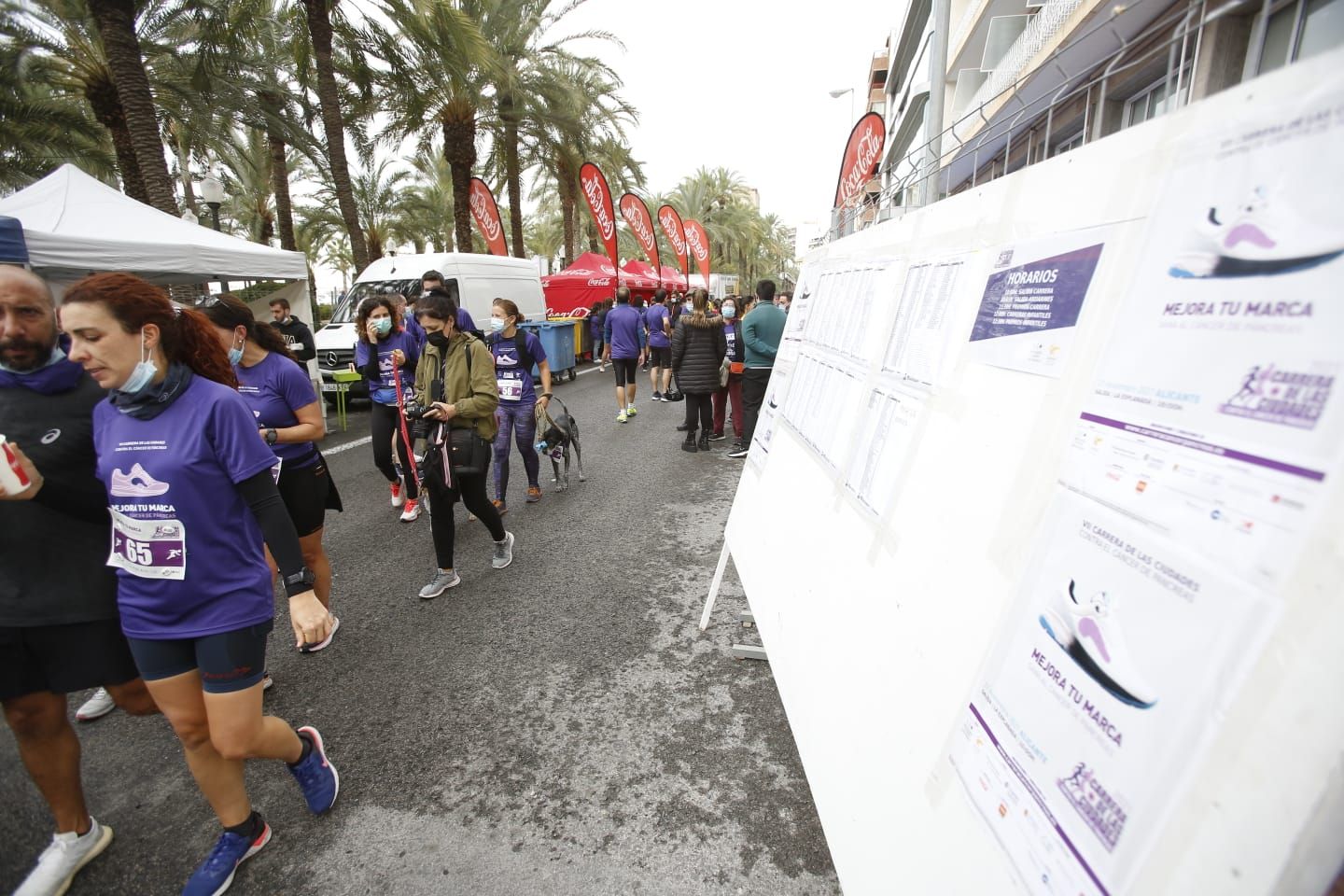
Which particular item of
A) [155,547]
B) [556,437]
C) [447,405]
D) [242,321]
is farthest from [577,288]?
[155,547]

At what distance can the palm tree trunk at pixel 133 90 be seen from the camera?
9242 mm

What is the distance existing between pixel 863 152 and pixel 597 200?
29.8 ft

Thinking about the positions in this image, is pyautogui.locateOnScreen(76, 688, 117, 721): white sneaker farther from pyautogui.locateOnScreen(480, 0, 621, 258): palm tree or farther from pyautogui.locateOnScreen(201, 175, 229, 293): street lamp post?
pyautogui.locateOnScreen(480, 0, 621, 258): palm tree

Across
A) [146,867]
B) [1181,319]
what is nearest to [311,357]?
[146,867]

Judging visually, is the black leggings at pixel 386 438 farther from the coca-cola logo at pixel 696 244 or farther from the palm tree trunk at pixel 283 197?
the coca-cola logo at pixel 696 244

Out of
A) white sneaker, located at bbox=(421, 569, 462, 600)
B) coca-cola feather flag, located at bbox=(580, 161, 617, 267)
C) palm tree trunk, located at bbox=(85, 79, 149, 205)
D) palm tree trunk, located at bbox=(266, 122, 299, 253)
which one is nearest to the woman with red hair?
white sneaker, located at bbox=(421, 569, 462, 600)

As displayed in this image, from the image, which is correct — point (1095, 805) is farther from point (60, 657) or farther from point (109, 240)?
point (109, 240)

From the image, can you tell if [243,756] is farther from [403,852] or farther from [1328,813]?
[1328,813]

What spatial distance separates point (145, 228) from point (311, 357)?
2.15 meters

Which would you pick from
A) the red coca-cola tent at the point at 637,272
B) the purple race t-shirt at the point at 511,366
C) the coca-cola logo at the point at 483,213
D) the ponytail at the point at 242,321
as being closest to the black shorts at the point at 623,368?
the purple race t-shirt at the point at 511,366

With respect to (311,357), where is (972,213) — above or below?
above

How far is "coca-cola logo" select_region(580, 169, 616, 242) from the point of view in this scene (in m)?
15.5

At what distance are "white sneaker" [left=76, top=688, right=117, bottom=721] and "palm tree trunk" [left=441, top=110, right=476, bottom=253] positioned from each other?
49.1ft

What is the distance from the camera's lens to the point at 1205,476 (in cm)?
78
